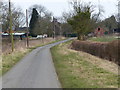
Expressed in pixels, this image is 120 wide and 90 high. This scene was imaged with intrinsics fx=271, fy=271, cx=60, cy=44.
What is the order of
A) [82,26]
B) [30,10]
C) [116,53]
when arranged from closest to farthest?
[116,53], [82,26], [30,10]

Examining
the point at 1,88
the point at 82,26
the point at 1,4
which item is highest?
the point at 1,4

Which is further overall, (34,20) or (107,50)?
(34,20)

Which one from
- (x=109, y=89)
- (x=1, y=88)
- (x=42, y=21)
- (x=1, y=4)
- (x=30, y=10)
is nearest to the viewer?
(x=109, y=89)

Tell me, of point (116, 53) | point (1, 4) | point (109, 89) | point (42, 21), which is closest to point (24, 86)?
point (109, 89)

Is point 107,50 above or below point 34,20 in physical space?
below

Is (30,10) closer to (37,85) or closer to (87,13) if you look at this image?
(87,13)

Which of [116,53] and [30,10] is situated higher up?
[30,10]

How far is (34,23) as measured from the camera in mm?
96250

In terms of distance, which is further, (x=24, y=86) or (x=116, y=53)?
(x=116, y=53)

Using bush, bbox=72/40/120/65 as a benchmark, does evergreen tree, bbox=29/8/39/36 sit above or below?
above

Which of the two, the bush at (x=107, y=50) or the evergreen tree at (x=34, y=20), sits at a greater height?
the evergreen tree at (x=34, y=20)

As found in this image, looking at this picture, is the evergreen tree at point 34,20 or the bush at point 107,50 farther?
the evergreen tree at point 34,20

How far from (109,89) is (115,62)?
9.53 metres

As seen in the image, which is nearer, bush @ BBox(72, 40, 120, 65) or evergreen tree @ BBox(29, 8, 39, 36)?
bush @ BBox(72, 40, 120, 65)
